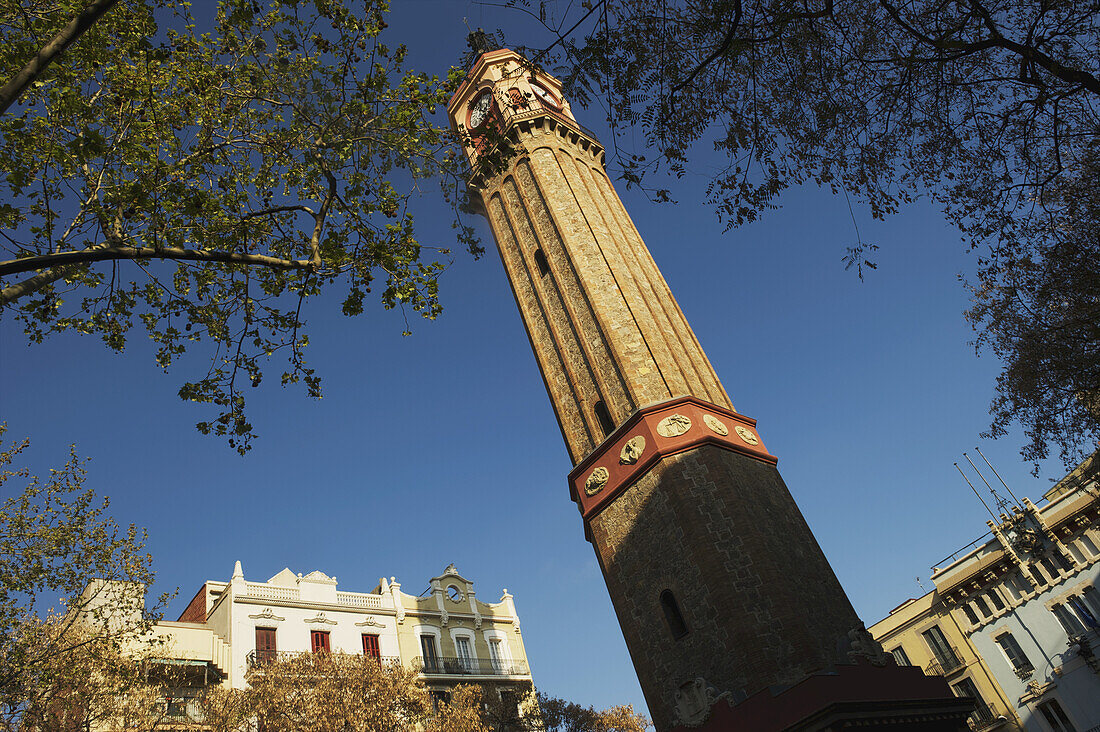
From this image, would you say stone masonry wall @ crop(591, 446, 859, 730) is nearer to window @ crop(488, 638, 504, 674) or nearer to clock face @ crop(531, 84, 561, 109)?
window @ crop(488, 638, 504, 674)

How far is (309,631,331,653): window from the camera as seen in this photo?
27.9 metres

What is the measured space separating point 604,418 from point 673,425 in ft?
9.08

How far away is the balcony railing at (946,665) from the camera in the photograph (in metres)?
34.2

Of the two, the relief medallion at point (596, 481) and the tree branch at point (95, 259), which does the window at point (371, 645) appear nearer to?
the relief medallion at point (596, 481)

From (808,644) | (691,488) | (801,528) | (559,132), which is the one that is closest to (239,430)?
(691,488)

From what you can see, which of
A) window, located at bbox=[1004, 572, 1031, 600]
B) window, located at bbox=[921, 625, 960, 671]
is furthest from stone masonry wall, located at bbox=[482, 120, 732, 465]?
window, located at bbox=[921, 625, 960, 671]

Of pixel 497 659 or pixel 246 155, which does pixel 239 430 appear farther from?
pixel 497 659

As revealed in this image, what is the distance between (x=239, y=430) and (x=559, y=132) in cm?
2022

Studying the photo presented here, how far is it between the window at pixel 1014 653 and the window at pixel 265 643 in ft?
100

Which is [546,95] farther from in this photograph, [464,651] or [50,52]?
[50,52]

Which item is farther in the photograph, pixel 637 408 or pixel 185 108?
pixel 637 408

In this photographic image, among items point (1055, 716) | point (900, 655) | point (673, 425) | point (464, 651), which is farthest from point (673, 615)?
point (900, 655)

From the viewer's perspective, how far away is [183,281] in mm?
11430

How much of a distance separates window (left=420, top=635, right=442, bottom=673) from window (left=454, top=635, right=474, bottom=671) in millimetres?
962
